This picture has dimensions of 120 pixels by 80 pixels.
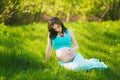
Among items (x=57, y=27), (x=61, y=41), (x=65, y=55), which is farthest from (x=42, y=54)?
(x=57, y=27)

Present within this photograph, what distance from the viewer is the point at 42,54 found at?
28.8 ft

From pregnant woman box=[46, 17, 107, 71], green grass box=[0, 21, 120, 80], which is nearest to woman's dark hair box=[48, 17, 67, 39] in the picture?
pregnant woman box=[46, 17, 107, 71]

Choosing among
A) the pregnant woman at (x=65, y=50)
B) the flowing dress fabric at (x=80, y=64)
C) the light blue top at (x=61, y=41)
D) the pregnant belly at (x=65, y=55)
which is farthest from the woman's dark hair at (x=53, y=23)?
the flowing dress fabric at (x=80, y=64)

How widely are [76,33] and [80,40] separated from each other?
130cm

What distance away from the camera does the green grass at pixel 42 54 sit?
6855 mm

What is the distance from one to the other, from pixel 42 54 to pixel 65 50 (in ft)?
2.27

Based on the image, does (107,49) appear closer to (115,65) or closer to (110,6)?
(115,65)

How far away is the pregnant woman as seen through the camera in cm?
803

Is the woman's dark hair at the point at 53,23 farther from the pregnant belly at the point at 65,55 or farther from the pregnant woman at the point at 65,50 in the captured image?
the pregnant belly at the point at 65,55

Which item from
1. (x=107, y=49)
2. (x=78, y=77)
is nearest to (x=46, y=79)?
(x=78, y=77)

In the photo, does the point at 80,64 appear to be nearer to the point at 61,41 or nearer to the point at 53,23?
the point at 61,41

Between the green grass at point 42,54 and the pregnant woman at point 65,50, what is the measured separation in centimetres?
19

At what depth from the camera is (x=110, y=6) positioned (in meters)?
25.5

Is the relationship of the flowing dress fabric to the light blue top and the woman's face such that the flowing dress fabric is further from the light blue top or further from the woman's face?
the woman's face
